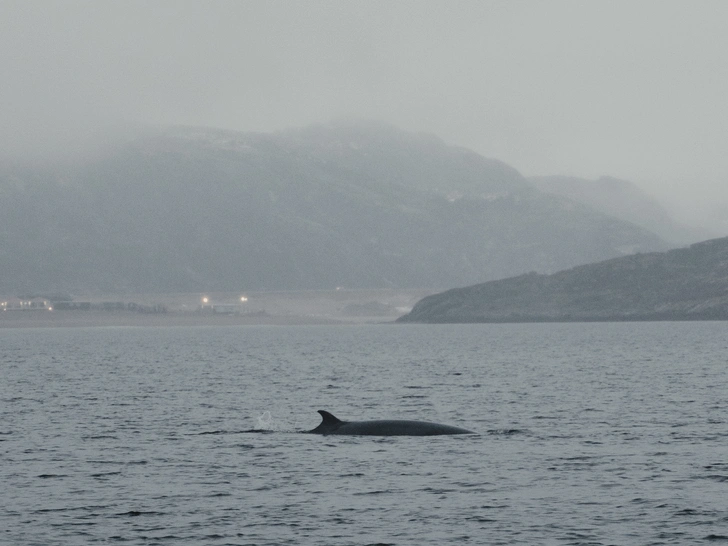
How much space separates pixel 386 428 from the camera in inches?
2025

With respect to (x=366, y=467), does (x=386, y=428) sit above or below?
above

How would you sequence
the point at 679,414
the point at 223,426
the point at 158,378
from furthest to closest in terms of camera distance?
the point at 158,378
the point at 679,414
the point at 223,426

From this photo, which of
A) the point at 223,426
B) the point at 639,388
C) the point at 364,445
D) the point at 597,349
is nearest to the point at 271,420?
the point at 223,426

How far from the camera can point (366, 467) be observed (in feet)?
140

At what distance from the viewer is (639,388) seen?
83.4 m

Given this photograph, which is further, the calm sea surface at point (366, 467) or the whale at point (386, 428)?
the whale at point (386, 428)

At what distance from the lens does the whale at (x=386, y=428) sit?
168 ft

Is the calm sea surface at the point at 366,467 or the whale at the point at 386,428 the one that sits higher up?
the whale at the point at 386,428

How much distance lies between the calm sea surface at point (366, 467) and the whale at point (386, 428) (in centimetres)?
125

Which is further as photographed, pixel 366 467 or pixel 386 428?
pixel 386 428

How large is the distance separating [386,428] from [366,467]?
8.80m

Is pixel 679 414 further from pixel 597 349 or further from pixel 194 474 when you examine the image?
pixel 597 349

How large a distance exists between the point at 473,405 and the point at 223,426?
17822 mm

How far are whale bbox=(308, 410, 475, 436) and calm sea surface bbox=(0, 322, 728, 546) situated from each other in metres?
1.25
